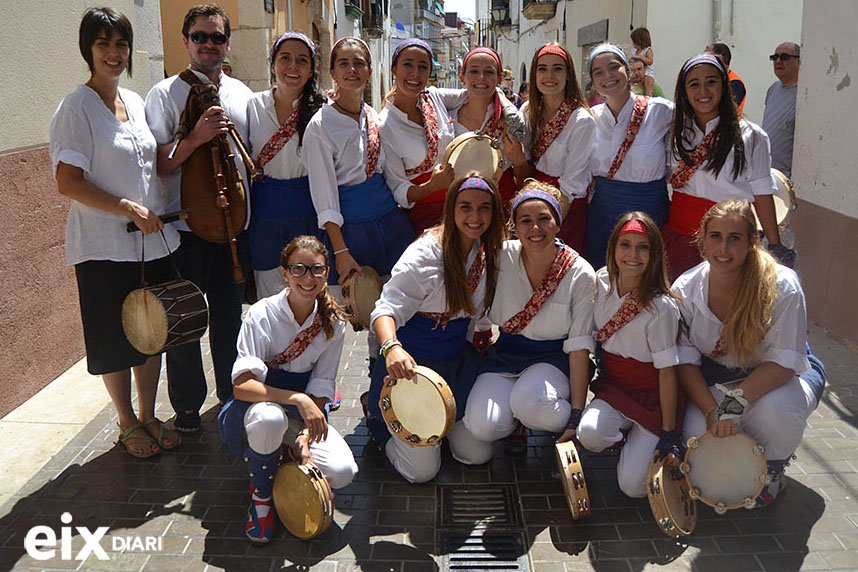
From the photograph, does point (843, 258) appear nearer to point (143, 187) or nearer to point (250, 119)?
point (250, 119)

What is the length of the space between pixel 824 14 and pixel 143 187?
15.3ft

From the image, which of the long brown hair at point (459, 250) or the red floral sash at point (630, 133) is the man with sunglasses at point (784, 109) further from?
the long brown hair at point (459, 250)

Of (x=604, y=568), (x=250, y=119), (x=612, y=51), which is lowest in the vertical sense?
(x=604, y=568)

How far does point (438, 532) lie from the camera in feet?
10.0

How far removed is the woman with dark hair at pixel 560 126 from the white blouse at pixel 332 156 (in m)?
0.92

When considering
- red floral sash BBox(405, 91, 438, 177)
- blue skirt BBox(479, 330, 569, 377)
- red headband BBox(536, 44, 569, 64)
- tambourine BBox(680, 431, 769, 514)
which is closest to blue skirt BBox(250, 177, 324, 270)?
red floral sash BBox(405, 91, 438, 177)

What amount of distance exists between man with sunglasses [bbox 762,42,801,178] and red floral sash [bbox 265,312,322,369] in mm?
4694

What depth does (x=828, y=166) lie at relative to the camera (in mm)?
5238

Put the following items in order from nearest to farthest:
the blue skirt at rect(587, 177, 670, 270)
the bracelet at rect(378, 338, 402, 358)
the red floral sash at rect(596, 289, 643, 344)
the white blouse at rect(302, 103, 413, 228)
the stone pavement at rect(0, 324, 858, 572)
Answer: the stone pavement at rect(0, 324, 858, 572) → the bracelet at rect(378, 338, 402, 358) → the red floral sash at rect(596, 289, 643, 344) → the white blouse at rect(302, 103, 413, 228) → the blue skirt at rect(587, 177, 670, 270)

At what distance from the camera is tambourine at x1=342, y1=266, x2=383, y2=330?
3553 millimetres

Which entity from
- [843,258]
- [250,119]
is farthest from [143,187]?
[843,258]

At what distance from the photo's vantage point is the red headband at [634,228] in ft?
10.4

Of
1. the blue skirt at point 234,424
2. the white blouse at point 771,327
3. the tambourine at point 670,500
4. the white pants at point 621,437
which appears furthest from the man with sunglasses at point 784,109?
the blue skirt at point 234,424

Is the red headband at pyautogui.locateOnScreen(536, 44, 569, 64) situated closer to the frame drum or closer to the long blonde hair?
the long blonde hair
